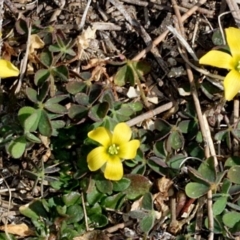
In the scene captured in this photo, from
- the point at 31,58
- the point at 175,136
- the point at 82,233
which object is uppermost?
the point at 31,58

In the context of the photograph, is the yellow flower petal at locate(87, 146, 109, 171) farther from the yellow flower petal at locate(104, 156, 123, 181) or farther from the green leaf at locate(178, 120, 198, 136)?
the green leaf at locate(178, 120, 198, 136)

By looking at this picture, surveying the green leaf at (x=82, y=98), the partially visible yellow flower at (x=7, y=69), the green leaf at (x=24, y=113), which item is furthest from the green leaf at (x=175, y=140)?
the partially visible yellow flower at (x=7, y=69)

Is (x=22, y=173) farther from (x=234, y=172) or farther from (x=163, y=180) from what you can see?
(x=234, y=172)

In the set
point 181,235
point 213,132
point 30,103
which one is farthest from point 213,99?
point 30,103

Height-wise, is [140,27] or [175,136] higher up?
[140,27]

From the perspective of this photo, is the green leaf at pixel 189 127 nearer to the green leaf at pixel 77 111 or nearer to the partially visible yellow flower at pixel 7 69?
the green leaf at pixel 77 111

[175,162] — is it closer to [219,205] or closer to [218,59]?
[219,205]

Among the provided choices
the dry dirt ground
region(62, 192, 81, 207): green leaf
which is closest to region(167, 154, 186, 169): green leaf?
the dry dirt ground

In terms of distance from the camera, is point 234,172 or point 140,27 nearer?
point 234,172
